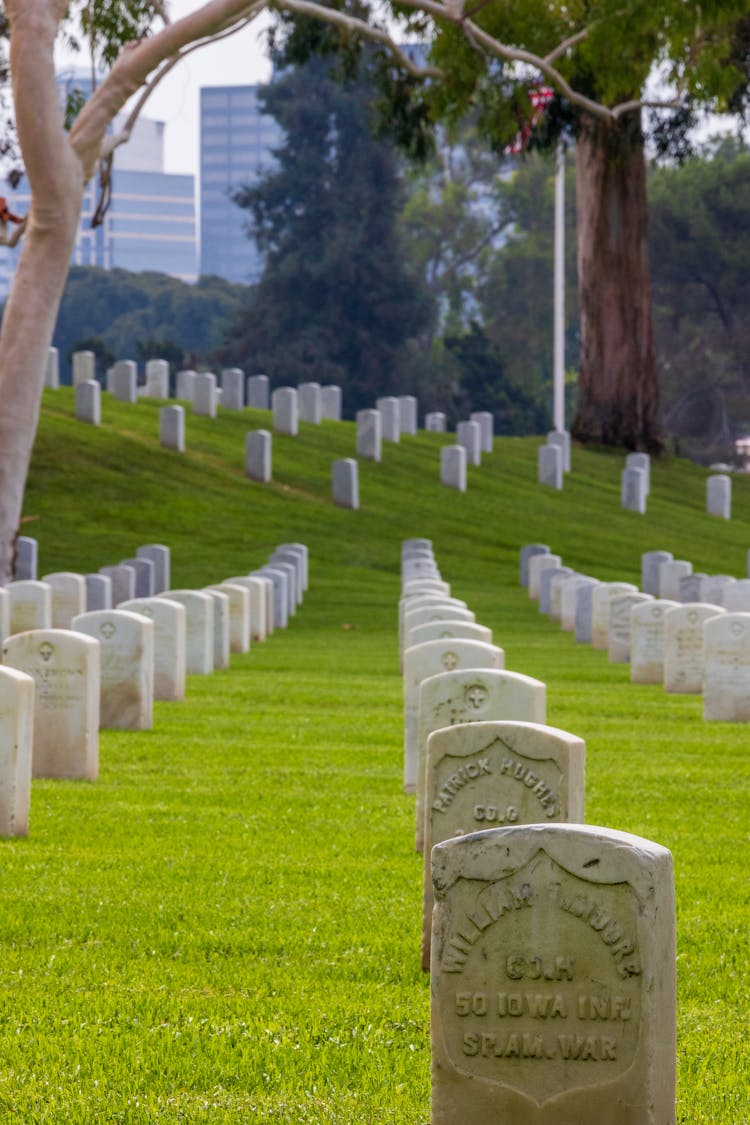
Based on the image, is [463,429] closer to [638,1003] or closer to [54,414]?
[54,414]

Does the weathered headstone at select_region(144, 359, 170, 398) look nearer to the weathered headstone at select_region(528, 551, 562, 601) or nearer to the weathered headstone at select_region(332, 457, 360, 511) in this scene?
the weathered headstone at select_region(332, 457, 360, 511)

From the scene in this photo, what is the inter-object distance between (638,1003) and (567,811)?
7.15ft

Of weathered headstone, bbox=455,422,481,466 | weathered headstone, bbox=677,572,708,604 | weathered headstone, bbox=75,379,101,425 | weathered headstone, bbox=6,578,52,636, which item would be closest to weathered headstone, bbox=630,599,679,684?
weathered headstone, bbox=6,578,52,636

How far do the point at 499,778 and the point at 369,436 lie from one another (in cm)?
3243

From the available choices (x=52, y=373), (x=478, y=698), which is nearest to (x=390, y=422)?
(x=52, y=373)

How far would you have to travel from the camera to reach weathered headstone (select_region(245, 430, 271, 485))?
117ft

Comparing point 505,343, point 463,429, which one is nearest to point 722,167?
point 505,343

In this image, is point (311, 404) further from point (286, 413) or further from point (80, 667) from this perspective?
point (80, 667)

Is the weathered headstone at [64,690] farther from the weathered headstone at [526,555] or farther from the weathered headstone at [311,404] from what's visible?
the weathered headstone at [311,404]

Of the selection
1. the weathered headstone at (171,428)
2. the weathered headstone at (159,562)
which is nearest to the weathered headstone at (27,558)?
the weathered headstone at (159,562)

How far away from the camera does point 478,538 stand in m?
34.5

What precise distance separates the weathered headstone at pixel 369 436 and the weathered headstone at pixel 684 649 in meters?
21.6

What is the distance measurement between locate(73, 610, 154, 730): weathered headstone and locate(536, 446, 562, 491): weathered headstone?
2649cm

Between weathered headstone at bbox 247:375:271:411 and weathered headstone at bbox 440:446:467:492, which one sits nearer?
weathered headstone at bbox 440:446:467:492
